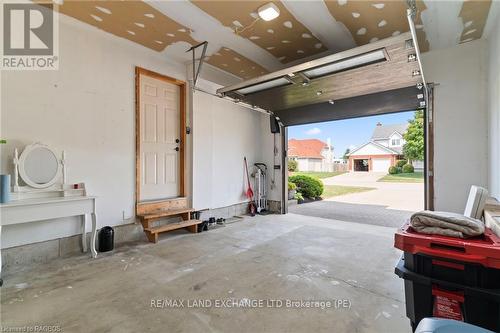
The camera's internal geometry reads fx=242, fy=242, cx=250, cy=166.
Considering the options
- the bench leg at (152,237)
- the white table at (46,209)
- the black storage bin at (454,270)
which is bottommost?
the bench leg at (152,237)

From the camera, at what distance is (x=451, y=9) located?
2926mm

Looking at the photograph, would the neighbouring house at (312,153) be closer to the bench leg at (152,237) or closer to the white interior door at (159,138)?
the white interior door at (159,138)

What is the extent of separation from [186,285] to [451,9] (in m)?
4.37

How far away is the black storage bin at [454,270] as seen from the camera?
1288 mm

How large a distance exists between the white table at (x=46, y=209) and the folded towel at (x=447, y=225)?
3.49 metres

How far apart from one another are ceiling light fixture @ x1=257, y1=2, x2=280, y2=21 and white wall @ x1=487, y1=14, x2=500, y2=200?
107 inches

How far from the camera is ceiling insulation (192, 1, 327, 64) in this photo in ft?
9.73

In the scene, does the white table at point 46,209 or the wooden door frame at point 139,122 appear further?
the wooden door frame at point 139,122

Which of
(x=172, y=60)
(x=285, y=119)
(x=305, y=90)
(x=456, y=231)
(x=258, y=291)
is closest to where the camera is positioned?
(x=456, y=231)

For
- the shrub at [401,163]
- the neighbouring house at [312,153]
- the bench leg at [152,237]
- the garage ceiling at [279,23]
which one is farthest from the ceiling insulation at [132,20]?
the shrub at [401,163]

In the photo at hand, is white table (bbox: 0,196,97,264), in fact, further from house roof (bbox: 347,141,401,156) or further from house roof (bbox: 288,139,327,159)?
house roof (bbox: 347,141,401,156)

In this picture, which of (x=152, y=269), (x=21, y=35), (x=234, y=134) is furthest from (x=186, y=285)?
(x=234, y=134)

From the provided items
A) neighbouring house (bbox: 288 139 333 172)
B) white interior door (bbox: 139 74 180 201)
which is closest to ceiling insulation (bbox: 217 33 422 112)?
white interior door (bbox: 139 74 180 201)

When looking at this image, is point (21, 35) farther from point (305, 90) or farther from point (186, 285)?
point (305, 90)
